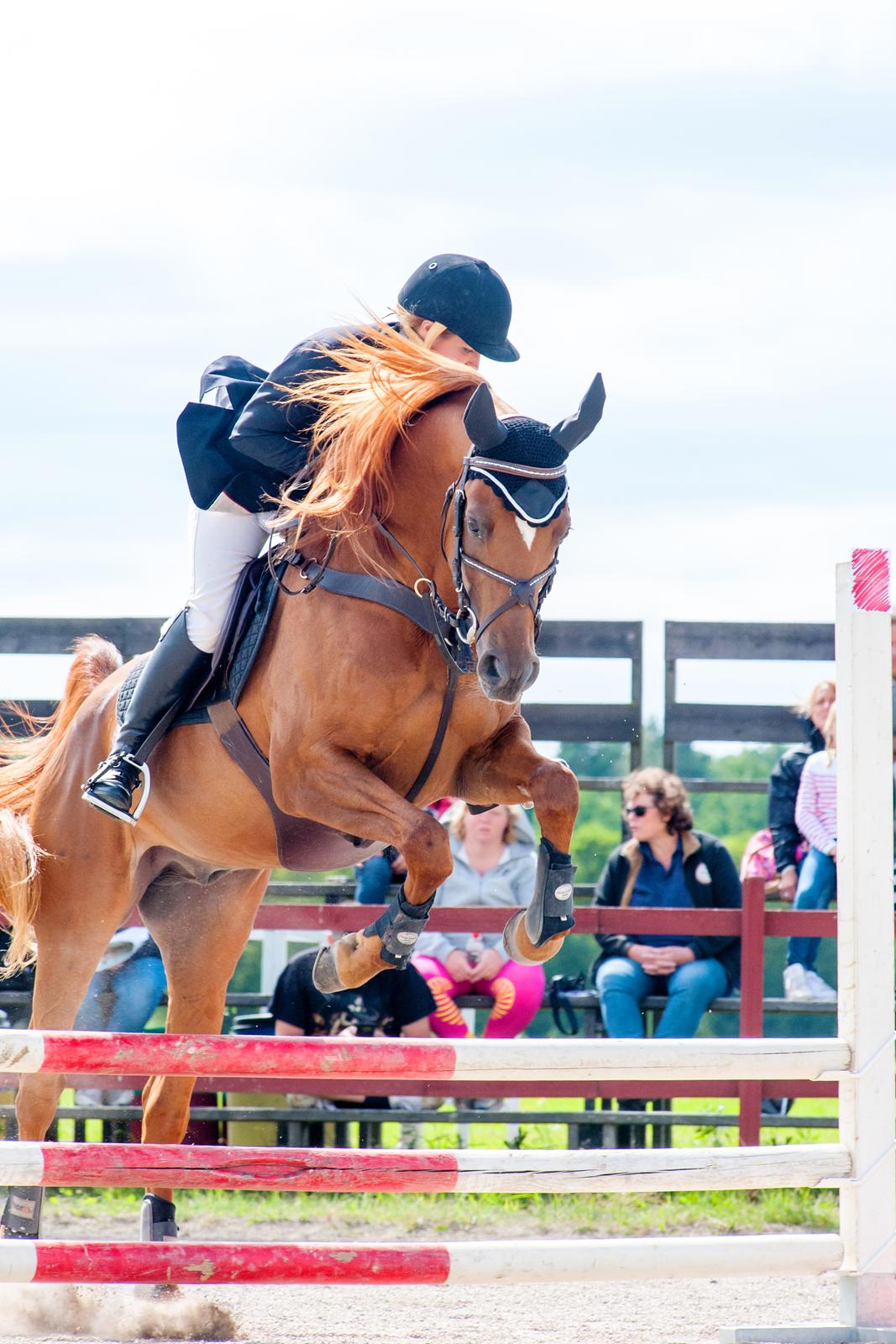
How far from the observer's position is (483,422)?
10.6 ft

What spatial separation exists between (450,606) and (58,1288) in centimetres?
222

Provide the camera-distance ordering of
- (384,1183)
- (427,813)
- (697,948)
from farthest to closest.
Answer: (697,948)
(427,813)
(384,1183)

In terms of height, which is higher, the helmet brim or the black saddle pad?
the helmet brim

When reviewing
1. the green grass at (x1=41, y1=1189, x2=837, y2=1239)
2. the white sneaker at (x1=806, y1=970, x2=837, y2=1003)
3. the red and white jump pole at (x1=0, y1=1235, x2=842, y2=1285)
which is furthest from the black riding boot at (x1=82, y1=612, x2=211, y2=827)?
the white sneaker at (x1=806, y1=970, x2=837, y2=1003)

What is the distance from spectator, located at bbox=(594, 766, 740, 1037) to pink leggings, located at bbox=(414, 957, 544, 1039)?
0.31 meters

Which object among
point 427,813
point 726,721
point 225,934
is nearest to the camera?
point 427,813

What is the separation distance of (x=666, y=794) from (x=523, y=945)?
8.61ft

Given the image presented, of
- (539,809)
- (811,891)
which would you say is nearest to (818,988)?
(811,891)

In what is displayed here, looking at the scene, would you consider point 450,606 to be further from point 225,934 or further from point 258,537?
point 225,934

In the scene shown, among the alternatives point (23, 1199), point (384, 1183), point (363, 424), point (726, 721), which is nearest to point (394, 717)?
point (363, 424)

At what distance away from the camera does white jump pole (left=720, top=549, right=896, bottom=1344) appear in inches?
131

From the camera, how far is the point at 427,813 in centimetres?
346

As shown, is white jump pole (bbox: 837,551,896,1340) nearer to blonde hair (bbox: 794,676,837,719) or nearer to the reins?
the reins

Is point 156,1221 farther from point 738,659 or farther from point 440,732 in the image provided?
point 738,659
